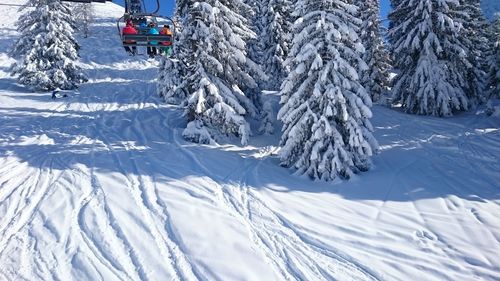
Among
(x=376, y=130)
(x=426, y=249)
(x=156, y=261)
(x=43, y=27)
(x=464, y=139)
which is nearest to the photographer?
(x=156, y=261)

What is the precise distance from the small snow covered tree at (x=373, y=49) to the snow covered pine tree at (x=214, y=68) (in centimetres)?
1683

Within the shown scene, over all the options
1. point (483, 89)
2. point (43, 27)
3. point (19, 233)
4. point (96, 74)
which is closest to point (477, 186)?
point (19, 233)

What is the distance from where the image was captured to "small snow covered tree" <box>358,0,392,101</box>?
114 feet

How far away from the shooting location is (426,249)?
36.6 ft

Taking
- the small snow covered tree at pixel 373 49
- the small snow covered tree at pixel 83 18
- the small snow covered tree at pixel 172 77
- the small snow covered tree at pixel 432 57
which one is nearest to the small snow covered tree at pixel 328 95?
the small snow covered tree at pixel 432 57

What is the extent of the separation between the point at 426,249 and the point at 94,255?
29.8 feet

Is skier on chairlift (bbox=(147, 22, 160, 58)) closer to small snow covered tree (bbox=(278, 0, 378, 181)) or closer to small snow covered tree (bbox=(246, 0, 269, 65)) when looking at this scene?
small snow covered tree (bbox=(278, 0, 378, 181))

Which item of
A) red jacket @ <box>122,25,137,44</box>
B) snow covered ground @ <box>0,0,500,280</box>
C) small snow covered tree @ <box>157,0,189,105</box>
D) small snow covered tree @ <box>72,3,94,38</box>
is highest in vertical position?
small snow covered tree @ <box>72,3,94,38</box>

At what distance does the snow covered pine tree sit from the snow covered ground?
4.47ft

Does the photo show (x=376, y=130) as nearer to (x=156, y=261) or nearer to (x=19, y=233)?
(x=156, y=261)

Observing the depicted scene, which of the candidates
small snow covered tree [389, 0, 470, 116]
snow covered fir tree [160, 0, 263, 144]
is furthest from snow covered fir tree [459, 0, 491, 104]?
snow covered fir tree [160, 0, 263, 144]

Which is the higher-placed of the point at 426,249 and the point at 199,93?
the point at 199,93

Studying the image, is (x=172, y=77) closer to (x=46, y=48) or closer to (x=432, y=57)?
(x=46, y=48)

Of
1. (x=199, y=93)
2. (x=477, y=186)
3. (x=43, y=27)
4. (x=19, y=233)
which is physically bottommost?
(x=19, y=233)
